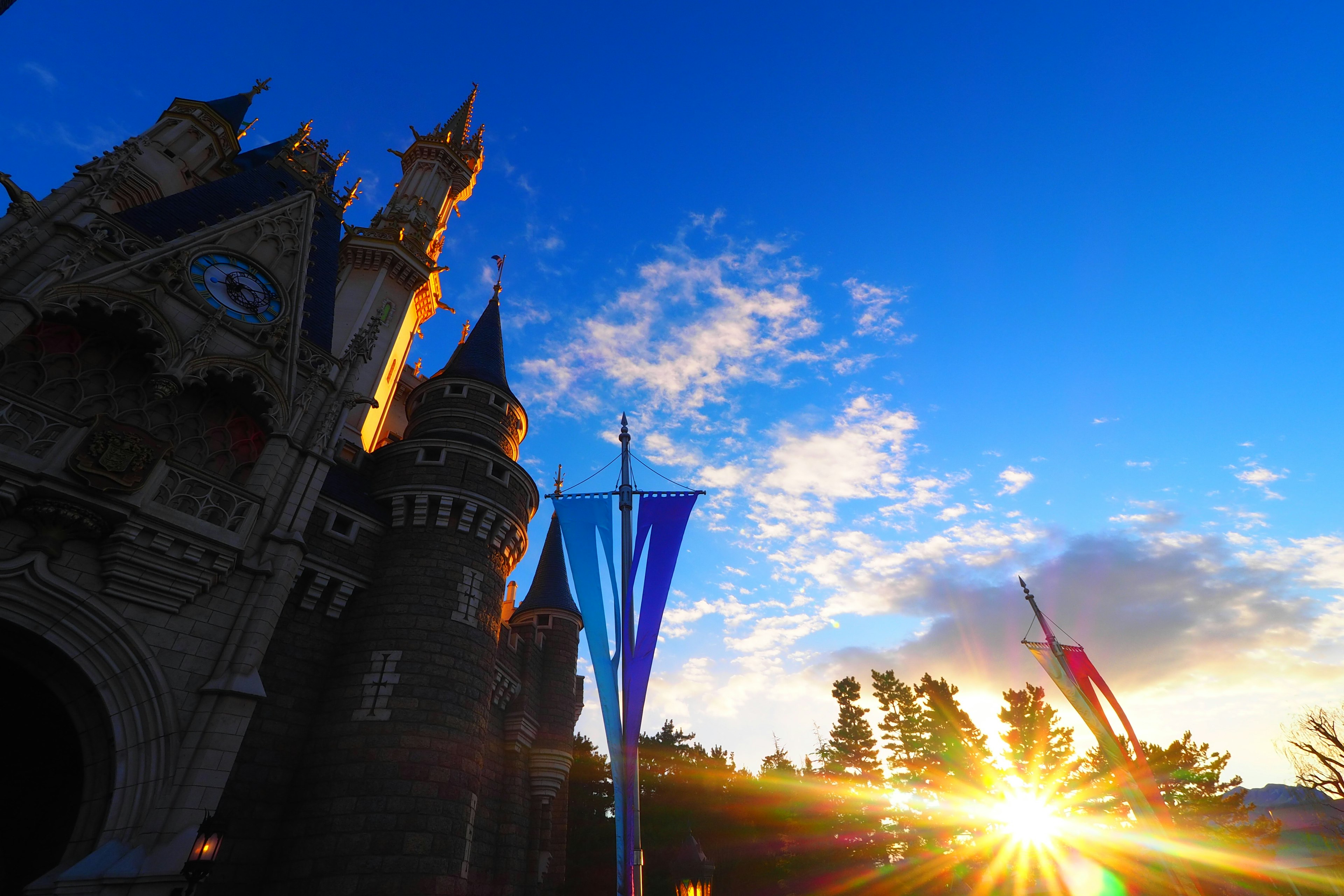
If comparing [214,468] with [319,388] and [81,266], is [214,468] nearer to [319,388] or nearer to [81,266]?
[319,388]

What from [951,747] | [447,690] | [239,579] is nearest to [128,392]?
[239,579]

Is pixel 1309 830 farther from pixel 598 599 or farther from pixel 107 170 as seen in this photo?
pixel 107 170

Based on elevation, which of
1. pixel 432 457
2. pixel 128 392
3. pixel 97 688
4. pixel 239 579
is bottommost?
pixel 97 688

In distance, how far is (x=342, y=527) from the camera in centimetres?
1675

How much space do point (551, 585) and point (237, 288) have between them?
15.4 metres

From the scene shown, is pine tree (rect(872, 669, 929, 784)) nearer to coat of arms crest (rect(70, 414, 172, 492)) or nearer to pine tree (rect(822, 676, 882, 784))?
pine tree (rect(822, 676, 882, 784))

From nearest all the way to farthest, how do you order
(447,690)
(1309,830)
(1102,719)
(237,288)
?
(237,288) → (447,690) → (1102,719) → (1309,830)

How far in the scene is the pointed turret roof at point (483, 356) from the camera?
2200 cm

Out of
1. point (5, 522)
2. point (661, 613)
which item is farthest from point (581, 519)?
point (5, 522)

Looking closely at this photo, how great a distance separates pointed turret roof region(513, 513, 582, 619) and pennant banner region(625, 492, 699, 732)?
444 inches

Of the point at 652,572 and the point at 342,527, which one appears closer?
the point at 652,572

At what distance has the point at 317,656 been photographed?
50.0 ft

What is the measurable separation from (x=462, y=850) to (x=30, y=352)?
550 inches

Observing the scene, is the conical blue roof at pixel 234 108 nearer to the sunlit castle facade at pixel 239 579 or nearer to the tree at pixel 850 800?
the sunlit castle facade at pixel 239 579
